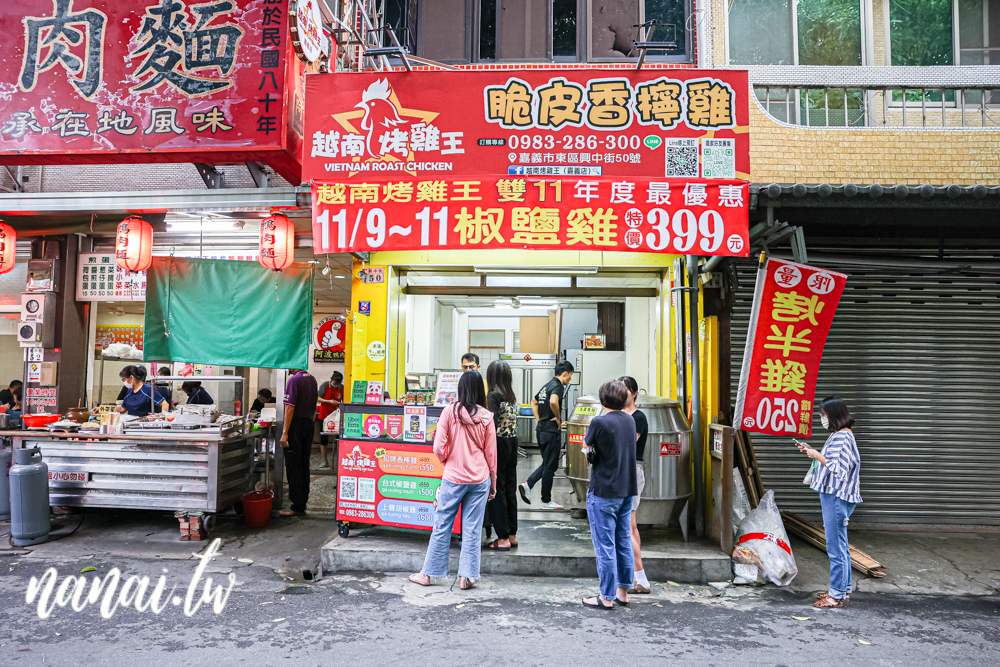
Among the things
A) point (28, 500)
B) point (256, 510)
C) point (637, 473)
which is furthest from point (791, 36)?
point (28, 500)

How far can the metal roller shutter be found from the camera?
25.5 feet

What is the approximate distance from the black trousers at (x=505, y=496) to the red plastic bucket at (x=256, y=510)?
10.5ft

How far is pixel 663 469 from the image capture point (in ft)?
22.2

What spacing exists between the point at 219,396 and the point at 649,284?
11083 millimetres

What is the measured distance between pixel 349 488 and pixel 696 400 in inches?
169

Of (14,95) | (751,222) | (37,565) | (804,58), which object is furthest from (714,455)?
(14,95)

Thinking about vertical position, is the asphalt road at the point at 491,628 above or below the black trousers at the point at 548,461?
below

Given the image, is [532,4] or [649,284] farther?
[532,4]

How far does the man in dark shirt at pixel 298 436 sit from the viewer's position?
8.22m

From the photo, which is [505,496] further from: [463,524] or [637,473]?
[637,473]

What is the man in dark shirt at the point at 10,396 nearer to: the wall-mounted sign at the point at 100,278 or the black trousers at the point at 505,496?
the wall-mounted sign at the point at 100,278

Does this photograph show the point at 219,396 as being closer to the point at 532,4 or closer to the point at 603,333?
the point at 603,333

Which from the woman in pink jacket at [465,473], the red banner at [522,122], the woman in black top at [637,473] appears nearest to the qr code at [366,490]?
the woman in pink jacket at [465,473]

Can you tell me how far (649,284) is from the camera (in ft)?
30.8
